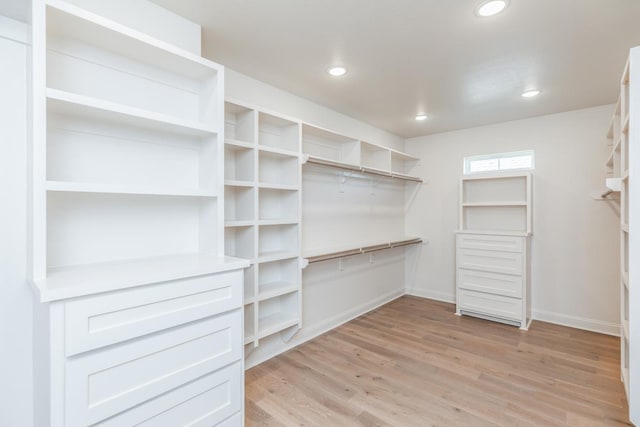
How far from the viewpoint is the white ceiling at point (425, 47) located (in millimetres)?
1749

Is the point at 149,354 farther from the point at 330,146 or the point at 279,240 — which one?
the point at 330,146

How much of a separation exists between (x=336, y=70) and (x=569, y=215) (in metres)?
3.16

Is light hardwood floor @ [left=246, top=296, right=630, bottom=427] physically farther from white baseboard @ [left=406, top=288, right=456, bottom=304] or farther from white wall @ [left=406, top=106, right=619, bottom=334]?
white baseboard @ [left=406, top=288, right=456, bottom=304]

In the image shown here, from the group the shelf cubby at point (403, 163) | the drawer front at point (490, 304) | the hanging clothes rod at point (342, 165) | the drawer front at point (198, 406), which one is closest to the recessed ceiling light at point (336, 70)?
the hanging clothes rod at point (342, 165)

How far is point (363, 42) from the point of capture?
2088 mm

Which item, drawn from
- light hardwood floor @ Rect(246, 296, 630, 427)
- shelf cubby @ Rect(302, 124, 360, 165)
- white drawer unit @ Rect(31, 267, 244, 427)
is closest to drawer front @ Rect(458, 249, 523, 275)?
light hardwood floor @ Rect(246, 296, 630, 427)

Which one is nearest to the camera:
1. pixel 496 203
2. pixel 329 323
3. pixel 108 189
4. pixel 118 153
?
pixel 108 189

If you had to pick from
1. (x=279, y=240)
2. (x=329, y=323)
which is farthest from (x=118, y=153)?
(x=329, y=323)

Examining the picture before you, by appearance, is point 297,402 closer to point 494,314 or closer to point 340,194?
point 340,194

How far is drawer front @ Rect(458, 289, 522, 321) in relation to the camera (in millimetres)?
3467

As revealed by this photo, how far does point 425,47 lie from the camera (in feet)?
7.04

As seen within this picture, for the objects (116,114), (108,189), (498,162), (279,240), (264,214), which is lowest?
(279,240)

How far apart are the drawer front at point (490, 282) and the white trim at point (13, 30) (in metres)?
4.25

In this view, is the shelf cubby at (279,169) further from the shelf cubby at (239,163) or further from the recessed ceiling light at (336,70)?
the recessed ceiling light at (336,70)
